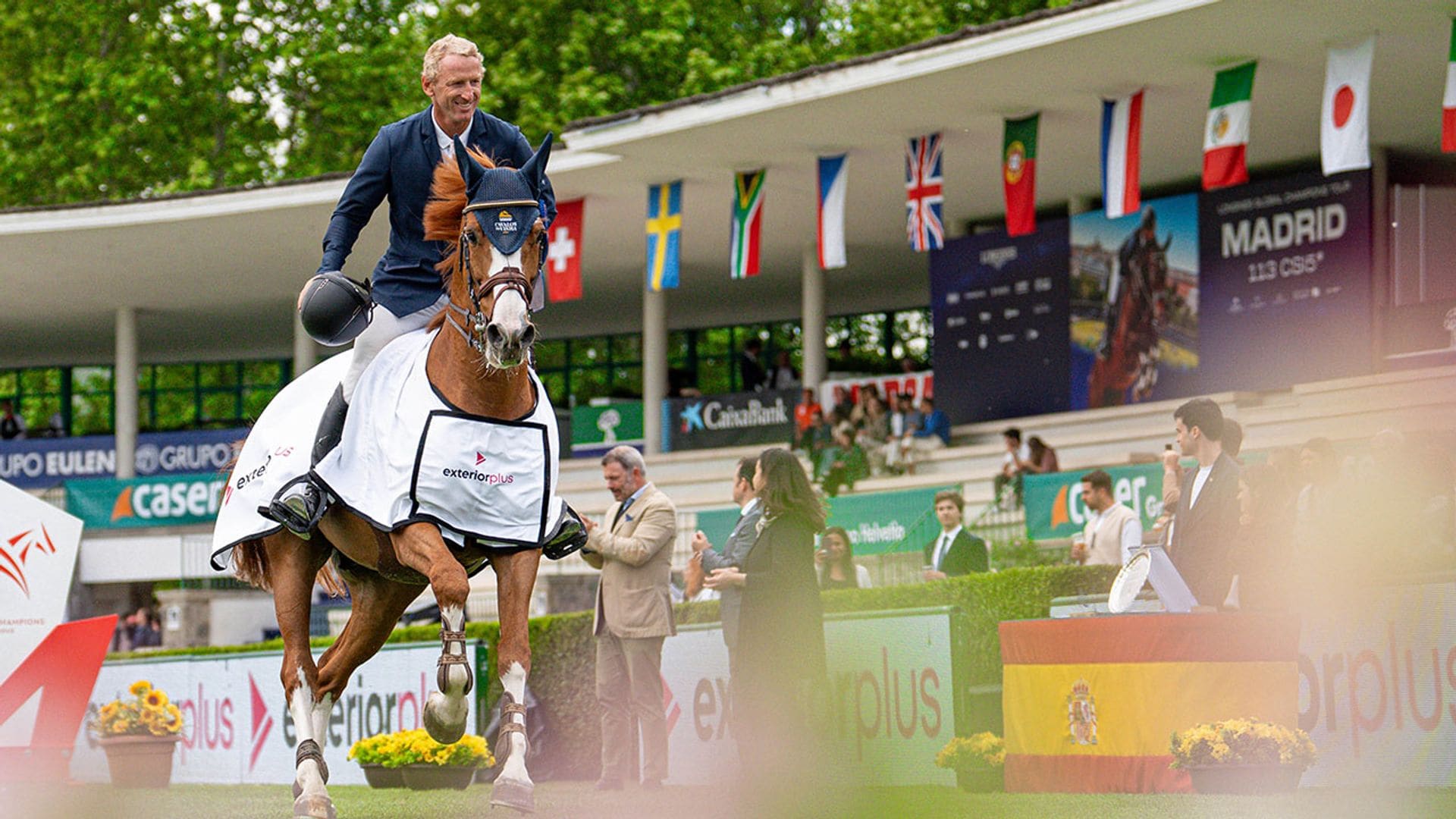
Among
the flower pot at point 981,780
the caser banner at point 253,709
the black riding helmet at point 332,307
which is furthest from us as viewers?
the caser banner at point 253,709

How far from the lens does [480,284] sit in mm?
7332

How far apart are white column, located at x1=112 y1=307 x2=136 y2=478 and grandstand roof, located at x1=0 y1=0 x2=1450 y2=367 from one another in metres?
0.49

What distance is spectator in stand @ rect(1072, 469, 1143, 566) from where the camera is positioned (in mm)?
13172

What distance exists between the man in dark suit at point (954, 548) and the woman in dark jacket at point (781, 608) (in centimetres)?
263

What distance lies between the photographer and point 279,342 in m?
43.9

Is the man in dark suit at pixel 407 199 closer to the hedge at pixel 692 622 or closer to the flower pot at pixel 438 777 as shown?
the hedge at pixel 692 622

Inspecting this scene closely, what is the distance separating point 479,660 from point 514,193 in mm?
7162

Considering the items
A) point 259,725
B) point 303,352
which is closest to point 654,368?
point 303,352

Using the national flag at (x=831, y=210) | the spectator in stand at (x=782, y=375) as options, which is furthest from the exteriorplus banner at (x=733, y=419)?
the national flag at (x=831, y=210)

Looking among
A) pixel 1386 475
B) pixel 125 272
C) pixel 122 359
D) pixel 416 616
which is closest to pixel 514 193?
pixel 1386 475

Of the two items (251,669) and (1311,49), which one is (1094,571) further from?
(1311,49)

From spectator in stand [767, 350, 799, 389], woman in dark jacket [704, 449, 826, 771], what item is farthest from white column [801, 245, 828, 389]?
woman in dark jacket [704, 449, 826, 771]

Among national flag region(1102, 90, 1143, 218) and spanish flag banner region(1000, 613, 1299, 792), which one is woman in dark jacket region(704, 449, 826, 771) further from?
national flag region(1102, 90, 1143, 218)

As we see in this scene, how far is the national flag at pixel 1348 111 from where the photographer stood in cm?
1969
